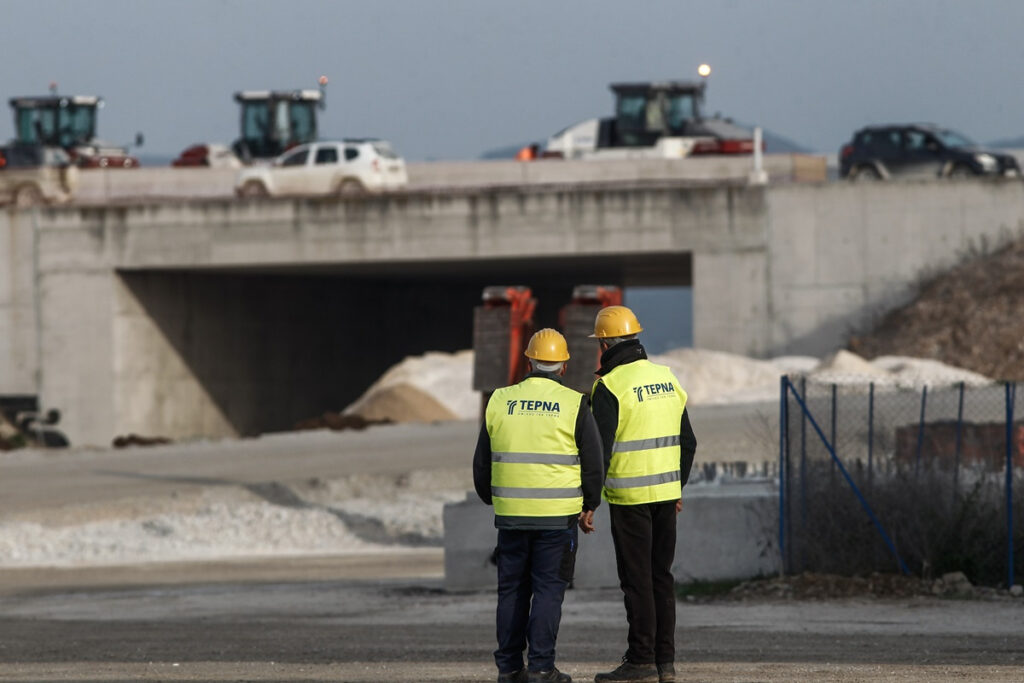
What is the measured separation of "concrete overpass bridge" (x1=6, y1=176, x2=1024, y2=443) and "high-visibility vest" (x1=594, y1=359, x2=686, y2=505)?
26141mm

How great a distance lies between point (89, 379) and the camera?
120ft

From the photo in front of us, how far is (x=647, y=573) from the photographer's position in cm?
812

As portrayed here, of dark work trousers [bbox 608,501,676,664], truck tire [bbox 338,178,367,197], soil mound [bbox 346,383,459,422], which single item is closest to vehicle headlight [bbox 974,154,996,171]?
soil mound [bbox 346,383,459,422]

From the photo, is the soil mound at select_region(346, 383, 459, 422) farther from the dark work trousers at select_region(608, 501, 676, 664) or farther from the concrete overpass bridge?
the dark work trousers at select_region(608, 501, 676, 664)

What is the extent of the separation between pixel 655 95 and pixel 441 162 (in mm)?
5814

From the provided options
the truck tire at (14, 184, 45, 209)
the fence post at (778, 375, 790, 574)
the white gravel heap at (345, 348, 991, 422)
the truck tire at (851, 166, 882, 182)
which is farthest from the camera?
the truck tire at (14, 184, 45, 209)

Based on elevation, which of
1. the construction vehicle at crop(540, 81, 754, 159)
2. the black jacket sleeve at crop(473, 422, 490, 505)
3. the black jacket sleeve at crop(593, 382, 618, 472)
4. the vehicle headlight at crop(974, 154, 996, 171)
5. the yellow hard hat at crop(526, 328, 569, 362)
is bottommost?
the black jacket sleeve at crop(473, 422, 490, 505)

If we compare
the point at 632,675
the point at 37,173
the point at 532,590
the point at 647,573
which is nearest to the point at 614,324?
the point at 647,573

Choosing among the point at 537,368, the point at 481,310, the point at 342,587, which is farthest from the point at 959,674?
the point at 481,310

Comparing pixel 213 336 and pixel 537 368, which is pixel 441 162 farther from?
pixel 537 368

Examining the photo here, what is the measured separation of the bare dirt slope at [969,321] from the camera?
31891 mm

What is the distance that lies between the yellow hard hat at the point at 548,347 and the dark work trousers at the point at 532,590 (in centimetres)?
81

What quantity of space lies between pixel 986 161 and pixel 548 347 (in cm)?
3011

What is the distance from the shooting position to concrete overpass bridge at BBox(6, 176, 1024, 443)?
34.0 metres
